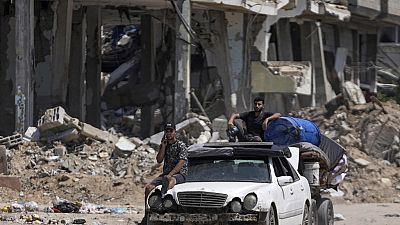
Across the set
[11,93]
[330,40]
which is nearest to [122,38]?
[330,40]

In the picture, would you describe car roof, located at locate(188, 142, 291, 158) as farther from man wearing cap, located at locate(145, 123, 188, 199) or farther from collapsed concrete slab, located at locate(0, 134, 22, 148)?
collapsed concrete slab, located at locate(0, 134, 22, 148)

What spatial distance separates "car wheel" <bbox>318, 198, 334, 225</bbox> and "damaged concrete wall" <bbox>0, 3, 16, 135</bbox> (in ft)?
47.2

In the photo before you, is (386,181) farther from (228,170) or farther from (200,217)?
→ (200,217)

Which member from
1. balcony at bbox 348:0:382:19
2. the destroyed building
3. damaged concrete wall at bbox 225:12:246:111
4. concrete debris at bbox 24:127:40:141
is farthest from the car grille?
balcony at bbox 348:0:382:19

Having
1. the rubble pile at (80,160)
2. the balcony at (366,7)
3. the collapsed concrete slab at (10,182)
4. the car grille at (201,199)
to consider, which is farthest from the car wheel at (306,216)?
the balcony at (366,7)

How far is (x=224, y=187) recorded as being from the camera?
12.2m

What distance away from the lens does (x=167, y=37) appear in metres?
35.2

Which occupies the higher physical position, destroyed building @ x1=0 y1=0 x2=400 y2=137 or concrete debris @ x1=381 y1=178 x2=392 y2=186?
destroyed building @ x1=0 y1=0 x2=400 y2=137

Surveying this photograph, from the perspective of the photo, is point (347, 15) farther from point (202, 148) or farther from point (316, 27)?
point (202, 148)

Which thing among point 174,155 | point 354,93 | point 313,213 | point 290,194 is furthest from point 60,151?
point 354,93

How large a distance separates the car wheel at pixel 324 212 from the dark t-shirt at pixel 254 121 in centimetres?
147

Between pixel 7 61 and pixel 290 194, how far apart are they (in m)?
16.6

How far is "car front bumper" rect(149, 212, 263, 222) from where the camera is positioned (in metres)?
11.8

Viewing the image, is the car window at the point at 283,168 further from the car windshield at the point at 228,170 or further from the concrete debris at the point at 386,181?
the concrete debris at the point at 386,181
